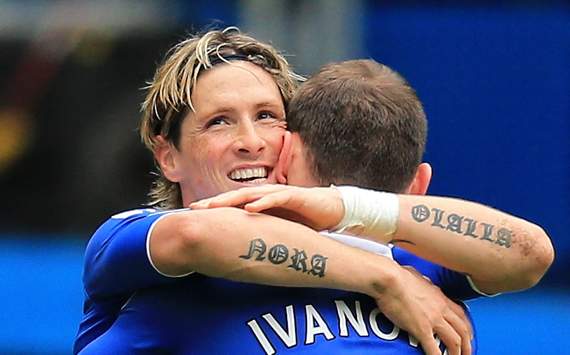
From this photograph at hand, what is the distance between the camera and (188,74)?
3551 mm

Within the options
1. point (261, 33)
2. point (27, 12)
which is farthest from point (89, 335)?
point (27, 12)

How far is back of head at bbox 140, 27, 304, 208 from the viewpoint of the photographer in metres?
3.56

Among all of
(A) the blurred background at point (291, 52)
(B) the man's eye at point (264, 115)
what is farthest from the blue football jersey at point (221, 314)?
(A) the blurred background at point (291, 52)

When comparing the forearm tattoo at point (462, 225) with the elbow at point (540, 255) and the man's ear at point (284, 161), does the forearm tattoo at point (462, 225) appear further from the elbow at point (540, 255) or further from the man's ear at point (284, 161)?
the man's ear at point (284, 161)

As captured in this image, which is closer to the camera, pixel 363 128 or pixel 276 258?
pixel 276 258

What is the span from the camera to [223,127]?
11.5 ft

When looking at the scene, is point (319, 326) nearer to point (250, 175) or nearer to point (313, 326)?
point (313, 326)

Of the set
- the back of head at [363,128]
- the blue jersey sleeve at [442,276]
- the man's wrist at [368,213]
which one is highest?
the back of head at [363,128]

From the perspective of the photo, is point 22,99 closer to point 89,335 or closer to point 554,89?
point 554,89

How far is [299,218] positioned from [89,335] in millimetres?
595

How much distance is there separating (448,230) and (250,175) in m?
0.62

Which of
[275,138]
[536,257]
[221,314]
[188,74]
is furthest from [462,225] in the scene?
[188,74]

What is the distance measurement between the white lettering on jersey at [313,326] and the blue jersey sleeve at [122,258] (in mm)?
289

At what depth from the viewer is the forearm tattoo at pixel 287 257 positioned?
9.37ft
